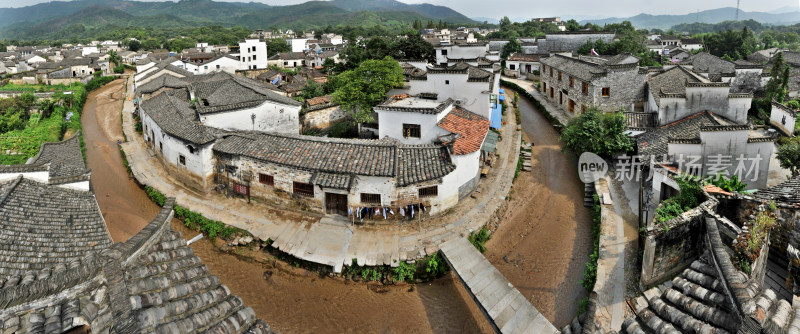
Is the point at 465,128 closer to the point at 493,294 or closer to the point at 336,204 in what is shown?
the point at 336,204

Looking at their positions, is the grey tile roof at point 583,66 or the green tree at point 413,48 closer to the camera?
the grey tile roof at point 583,66

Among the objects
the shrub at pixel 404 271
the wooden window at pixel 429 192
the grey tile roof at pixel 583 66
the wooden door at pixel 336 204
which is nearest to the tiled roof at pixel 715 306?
the shrub at pixel 404 271

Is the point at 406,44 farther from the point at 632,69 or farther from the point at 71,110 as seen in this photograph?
the point at 71,110

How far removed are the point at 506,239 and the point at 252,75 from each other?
1981 inches

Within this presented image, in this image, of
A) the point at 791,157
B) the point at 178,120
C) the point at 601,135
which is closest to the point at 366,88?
the point at 178,120

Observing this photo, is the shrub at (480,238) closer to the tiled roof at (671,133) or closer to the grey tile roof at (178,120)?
the tiled roof at (671,133)

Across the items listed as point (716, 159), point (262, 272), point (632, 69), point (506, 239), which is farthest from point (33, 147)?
point (632, 69)

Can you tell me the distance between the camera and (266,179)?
53.8 ft

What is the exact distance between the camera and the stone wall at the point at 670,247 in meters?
9.88

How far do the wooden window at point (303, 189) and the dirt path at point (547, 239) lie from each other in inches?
271

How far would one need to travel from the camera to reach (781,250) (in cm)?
696

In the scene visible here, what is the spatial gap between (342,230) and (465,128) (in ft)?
25.2

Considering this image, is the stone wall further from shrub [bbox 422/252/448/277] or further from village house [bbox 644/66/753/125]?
village house [bbox 644/66/753/125]

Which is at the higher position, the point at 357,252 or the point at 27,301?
the point at 27,301
